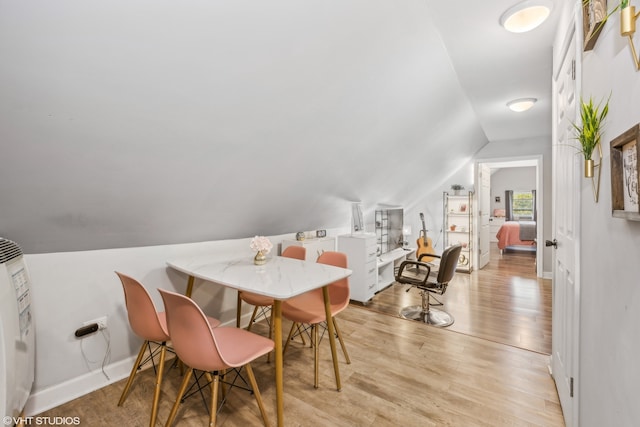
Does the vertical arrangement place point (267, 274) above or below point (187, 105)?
below

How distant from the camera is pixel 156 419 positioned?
174 cm

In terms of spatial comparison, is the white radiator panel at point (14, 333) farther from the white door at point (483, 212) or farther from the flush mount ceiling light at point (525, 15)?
the white door at point (483, 212)

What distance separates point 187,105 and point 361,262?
2724 mm

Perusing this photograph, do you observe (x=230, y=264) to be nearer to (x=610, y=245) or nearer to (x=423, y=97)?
(x=610, y=245)

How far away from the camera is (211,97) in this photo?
1637 millimetres

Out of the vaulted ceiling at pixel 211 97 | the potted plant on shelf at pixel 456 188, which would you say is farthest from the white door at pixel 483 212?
the vaulted ceiling at pixel 211 97

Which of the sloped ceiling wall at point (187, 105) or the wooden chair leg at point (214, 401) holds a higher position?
the sloped ceiling wall at point (187, 105)

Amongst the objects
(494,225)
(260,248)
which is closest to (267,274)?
(260,248)

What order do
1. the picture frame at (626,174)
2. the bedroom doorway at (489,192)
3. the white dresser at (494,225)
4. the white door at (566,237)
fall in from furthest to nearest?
the white dresser at (494,225) → the bedroom doorway at (489,192) → the white door at (566,237) → the picture frame at (626,174)

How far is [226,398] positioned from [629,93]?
8.14 feet

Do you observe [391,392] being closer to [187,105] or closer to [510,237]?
[187,105]

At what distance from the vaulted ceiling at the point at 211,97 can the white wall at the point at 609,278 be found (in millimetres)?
1262

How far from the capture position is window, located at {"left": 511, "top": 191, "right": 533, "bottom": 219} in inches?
335

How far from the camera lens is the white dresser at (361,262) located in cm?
363
